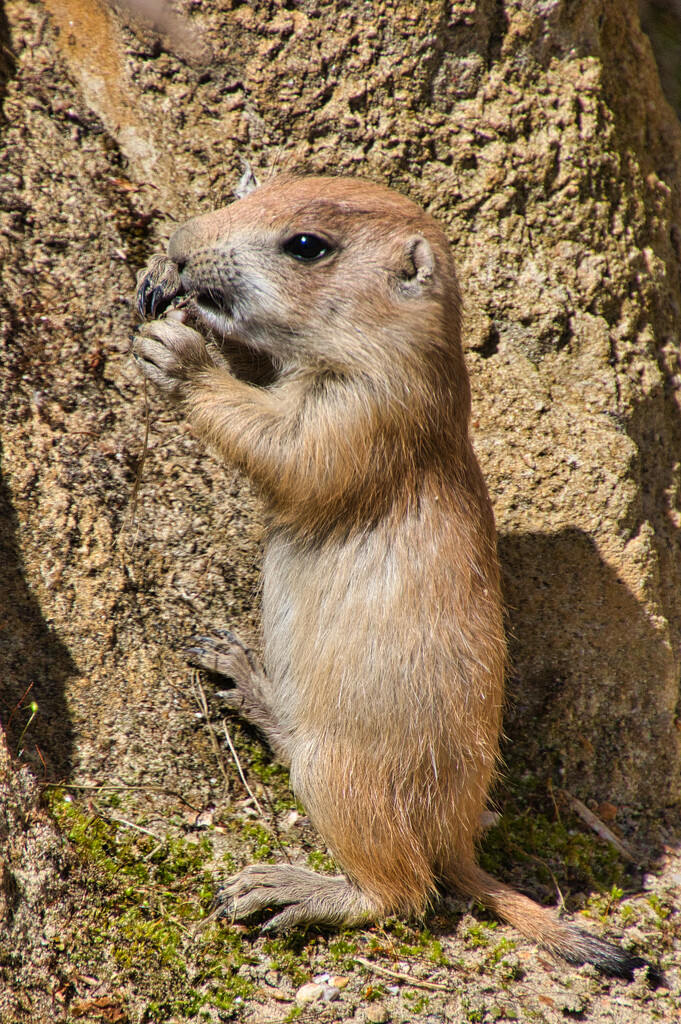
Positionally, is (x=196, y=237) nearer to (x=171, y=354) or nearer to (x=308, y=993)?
(x=171, y=354)

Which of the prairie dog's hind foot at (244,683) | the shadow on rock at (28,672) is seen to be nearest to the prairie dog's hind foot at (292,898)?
the prairie dog's hind foot at (244,683)

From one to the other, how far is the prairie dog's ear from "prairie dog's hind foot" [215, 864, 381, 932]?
2794mm

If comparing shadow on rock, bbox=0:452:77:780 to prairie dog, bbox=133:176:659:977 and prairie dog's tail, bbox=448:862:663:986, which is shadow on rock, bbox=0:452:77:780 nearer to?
prairie dog, bbox=133:176:659:977

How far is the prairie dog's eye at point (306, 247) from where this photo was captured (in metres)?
3.75

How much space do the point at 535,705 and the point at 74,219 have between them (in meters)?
3.99

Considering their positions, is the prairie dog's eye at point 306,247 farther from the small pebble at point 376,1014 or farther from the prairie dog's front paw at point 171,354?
the small pebble at point 376,1014

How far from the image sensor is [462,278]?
Result: 509 cm

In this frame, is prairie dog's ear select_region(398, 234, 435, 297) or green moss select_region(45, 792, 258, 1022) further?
prairie dog's ear select_region(398, 234, 435, 297)

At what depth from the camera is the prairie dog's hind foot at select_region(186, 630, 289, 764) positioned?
432cm

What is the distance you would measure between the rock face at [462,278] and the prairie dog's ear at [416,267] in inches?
53.3

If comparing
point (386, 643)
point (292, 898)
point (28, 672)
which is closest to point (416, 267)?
point (386, 643)

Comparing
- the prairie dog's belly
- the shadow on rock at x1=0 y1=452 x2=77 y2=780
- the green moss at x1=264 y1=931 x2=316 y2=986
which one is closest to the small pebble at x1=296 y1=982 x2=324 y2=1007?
the green moss at x1=264 y1=931 x2=316 y2=986

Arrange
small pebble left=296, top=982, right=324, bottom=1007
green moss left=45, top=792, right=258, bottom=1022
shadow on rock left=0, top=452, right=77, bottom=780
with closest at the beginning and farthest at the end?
1. green moss left=45, top=792, right=258, bottom=1022
2. small pebble left=296, top=982, right=324, bottom=1007
3. shadow on rock left=0, top=452, right=77, bottom=780

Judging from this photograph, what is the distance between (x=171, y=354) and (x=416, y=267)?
4.06 ft
